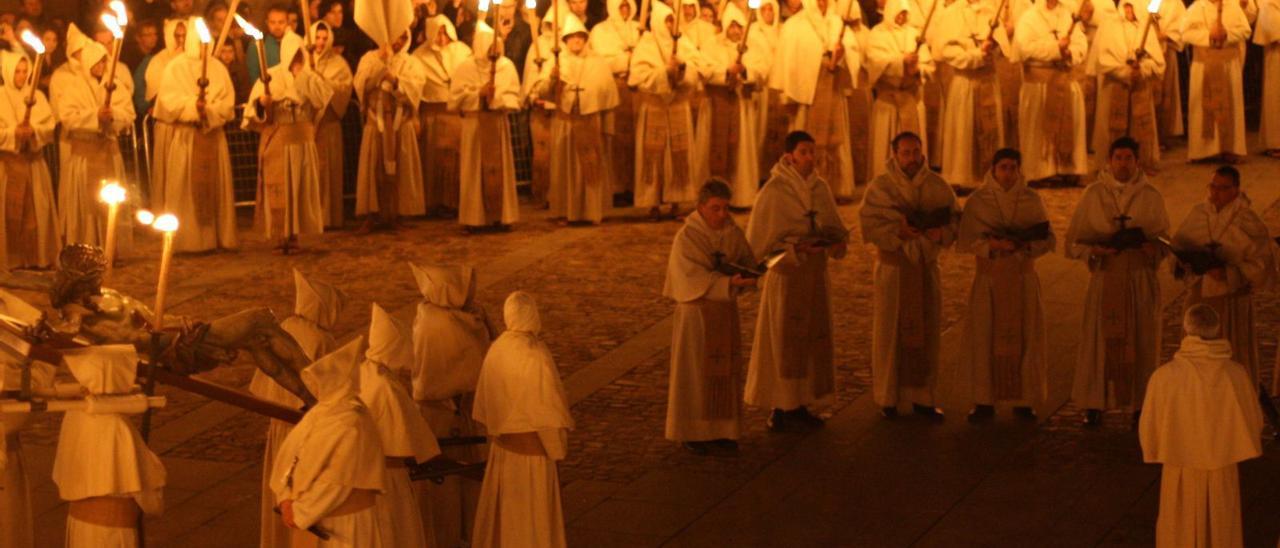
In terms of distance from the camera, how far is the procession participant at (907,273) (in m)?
13.0

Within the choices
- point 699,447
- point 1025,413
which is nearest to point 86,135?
point 699,447

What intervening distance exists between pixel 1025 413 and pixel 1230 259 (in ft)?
5.12

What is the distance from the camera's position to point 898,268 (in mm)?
13094

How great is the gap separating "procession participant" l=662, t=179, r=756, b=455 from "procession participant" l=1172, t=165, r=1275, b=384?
2659 millimetres

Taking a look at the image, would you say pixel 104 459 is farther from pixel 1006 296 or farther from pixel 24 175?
pixel 24 175

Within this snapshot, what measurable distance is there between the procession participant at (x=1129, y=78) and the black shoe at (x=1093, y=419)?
8.50 m

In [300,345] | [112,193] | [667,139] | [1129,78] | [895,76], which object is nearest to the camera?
[112,193]

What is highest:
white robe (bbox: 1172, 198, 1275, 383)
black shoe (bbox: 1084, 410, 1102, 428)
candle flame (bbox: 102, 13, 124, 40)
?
candle flame (bbox: 102, 13, 124, 40)

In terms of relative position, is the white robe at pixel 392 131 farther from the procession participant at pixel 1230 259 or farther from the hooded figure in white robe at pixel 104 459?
the hooded figure in white robe at pixel 104 459

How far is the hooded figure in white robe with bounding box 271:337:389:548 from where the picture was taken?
8.70 metres

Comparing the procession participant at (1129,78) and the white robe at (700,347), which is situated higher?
the procession participant at (1129,78)

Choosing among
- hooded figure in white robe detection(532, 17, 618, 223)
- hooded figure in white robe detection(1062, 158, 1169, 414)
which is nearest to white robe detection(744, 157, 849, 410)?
hooded figure in white robe detection(1062, 158, 1169, 414)

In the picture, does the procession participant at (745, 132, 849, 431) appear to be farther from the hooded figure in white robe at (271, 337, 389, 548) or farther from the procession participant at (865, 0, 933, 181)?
the procession participant at (865, 0, 933, 181)

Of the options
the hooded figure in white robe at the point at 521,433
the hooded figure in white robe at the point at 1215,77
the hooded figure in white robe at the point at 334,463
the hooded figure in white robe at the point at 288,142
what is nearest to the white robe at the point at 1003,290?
the hooded figure in white robe at the point at 521,433
